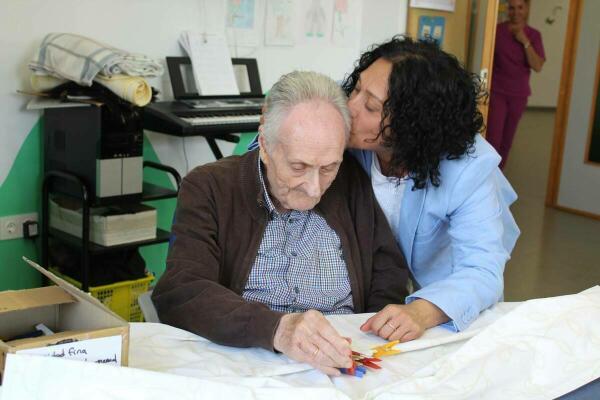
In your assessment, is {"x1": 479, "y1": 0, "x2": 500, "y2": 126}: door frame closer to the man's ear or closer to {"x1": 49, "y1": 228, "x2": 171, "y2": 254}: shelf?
{"x1": 49, "y1": 228, "x2": 171, "y2": 254}: shelf

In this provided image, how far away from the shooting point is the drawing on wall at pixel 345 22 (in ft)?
14.4

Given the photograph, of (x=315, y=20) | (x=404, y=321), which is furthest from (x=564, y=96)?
(x=404, y=321)

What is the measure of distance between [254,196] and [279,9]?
2.62 meters

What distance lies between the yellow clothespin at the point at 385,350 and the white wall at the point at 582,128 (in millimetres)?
5017

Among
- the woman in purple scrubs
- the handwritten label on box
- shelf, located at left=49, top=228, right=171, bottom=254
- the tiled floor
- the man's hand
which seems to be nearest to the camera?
the handwritten label on box

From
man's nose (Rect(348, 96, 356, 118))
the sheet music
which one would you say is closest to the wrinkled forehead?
man's nose (Rect(348, 96, 356, 118))

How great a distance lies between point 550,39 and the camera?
9.99 metres

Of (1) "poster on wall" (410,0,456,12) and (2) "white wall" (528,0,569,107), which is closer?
(1) "poster on wall" (410,0,456,12)

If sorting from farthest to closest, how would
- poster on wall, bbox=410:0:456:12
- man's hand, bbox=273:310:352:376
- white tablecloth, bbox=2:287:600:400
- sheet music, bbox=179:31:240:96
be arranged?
poster on wall, bbox=410:0:456:12 < sheet music, bbox=179:31:240:96 < man's hand, bbox=273:310:352:376 < white tablecloth, bbox=2:287:600:400

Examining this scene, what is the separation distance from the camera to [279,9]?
407 cm

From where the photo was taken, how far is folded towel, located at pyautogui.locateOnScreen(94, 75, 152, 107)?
2.91 metres

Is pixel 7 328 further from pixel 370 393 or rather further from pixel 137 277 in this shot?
pixel 137 277

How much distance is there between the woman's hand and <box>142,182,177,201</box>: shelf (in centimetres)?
185

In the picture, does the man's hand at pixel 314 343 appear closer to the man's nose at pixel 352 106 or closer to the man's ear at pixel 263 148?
the man's ear at pixel 263 148
